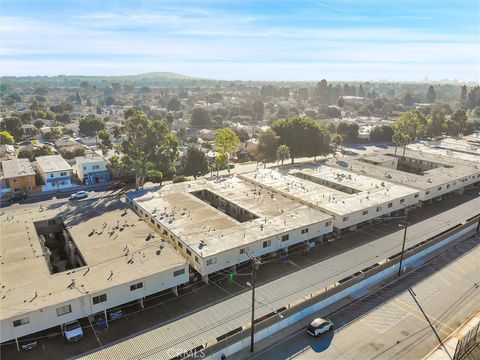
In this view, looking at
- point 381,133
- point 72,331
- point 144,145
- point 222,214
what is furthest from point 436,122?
point 72,331

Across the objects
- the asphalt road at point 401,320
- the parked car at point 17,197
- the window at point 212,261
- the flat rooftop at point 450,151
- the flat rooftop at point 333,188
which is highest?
the flat rooftop at point 450,151

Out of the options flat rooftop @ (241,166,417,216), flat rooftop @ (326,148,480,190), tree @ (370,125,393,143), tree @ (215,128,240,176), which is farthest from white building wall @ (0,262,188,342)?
tree @ (370,125,393,143)

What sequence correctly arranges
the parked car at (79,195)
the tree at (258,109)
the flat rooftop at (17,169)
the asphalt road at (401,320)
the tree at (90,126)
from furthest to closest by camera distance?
the tree at (258,109)
the tree at (90,126)
the flat rooftop at (17,169)
the parked car at (79,195)
the asphalt road at (401,320)

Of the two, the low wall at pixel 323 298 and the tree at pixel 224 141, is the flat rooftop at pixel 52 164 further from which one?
the low wall at pixel 323 298

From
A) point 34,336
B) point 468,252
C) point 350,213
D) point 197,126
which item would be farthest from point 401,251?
point 197,126

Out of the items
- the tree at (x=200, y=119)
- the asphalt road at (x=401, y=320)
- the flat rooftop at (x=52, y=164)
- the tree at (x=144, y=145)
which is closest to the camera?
the asphalt road at (x=401, y=320)

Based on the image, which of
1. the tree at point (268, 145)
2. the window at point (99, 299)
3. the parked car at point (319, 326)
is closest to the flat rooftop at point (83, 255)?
the window at point (99, 299)

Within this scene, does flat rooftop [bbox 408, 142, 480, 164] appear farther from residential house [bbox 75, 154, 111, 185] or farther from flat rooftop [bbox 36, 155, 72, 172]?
flat rooftop [bbox 36, 155, 72, 172]
